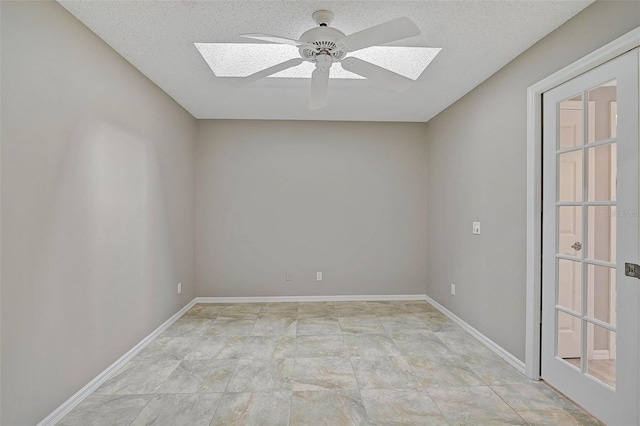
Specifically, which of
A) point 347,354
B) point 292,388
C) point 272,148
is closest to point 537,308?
point 347,354

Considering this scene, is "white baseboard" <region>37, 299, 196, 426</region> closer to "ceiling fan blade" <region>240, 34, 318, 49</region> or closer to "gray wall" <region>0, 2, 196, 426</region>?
"gray wall" <region>0, 2, 196, 426</region>

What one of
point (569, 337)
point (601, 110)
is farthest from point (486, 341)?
point (601, 110)

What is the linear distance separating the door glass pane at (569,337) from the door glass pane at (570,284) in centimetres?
8

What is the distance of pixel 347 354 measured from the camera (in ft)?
9.43

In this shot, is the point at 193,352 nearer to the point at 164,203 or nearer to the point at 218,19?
the point at 164,203

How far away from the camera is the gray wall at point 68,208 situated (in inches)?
66.2

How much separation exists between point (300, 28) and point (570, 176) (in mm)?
2008

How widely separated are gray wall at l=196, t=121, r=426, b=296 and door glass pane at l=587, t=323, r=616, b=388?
267cm

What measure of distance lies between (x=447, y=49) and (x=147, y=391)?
3.24 m

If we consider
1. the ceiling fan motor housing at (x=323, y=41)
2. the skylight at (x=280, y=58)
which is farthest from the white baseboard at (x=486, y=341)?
the ceiling fan motor housing at (x=323, y=41)

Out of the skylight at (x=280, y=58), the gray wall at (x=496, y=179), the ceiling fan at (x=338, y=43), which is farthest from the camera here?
the skylight at (x=280, y=58)

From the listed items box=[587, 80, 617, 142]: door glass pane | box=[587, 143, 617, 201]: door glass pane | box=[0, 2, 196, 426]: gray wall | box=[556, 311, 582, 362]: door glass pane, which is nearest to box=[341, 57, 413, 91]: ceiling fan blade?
box=[587, 80, 617, 142]: door glass pane

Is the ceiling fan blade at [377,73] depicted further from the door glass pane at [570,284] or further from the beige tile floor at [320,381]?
the beige tile floor at [320,381]

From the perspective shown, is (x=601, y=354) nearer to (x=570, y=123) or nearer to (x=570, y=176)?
(x=570, y=176)
